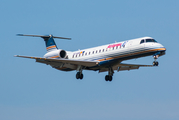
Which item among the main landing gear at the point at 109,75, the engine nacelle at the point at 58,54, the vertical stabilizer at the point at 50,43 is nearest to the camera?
the main landing gear at the point at 109,75

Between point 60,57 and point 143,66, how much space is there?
8.82m

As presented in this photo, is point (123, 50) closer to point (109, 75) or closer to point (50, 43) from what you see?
point (109, 75)

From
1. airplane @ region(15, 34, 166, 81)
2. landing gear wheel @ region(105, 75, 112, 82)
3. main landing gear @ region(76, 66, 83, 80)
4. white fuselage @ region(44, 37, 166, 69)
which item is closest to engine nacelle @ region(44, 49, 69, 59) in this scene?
airplane @ region(15, 34, 166, 81)

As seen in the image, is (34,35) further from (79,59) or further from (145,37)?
(145,37)

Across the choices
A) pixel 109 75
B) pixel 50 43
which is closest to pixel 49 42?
pixel 50 43

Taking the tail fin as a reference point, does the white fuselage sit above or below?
below

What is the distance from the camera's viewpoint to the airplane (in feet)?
110

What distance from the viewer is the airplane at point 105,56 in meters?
33.7

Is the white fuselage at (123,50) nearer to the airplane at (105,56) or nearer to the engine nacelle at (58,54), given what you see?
the airplane at (105,56)

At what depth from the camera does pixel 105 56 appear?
3566 cm

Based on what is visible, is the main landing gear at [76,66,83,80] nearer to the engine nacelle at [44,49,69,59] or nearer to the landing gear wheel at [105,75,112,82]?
the engine nacelle at [44,49,69,59]

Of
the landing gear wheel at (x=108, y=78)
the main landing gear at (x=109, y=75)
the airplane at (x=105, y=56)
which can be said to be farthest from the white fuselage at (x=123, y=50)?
the landing gear wheel at (x=108, y=78)

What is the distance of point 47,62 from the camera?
37625 millimetres

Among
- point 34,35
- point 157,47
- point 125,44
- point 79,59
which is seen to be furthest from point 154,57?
point 34,35
